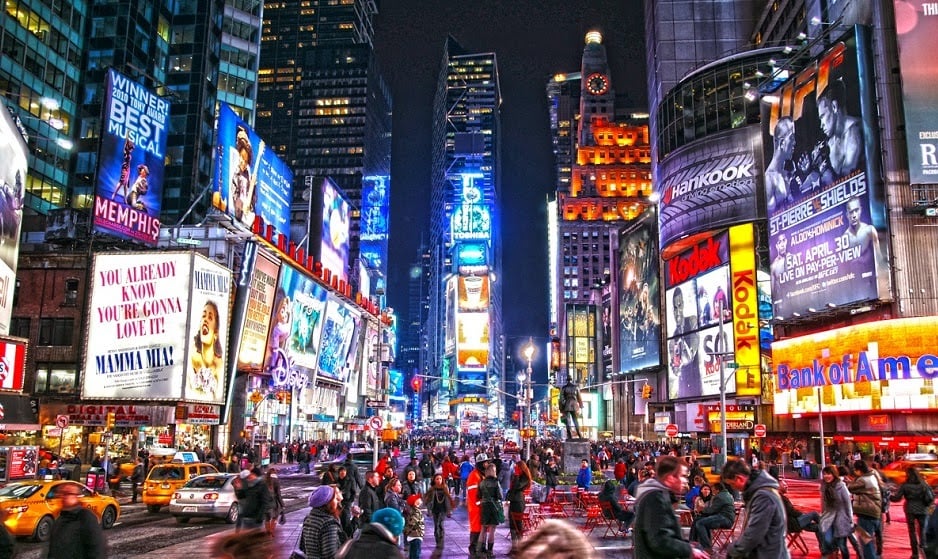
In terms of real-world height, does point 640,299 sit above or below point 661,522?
above

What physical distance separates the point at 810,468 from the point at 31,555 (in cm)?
4117

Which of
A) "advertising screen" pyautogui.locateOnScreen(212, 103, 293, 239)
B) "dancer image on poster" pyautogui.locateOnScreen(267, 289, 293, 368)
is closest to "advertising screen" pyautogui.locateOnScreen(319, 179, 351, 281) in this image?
"advertising screen" pyautogui.locateOnScreen(212, 103, 293, 239)

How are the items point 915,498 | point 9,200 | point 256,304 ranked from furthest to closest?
point 256,304 → point 9,200 → point 915,498

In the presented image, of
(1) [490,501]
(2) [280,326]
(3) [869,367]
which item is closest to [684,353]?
(3) [869,367]

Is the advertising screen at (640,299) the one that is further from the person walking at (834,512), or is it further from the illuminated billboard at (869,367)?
the person walking at (834,512)

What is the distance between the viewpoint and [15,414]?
107 feet

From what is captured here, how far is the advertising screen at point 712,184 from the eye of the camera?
218 ft

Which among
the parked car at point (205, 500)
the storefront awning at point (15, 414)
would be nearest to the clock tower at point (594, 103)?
the storefront awning at point (15, 414)

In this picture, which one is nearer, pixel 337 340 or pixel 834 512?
pixel 834 512

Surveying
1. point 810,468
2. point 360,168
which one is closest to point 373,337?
point 810,468

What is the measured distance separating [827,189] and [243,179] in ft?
133

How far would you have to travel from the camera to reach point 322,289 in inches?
2751

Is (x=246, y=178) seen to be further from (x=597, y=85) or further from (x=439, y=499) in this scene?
(x=597, y=85)

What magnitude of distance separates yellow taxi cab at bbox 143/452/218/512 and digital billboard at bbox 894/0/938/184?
42190 mm
